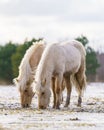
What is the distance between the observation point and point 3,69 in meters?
65.6

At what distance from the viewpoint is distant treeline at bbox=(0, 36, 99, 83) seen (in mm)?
62444

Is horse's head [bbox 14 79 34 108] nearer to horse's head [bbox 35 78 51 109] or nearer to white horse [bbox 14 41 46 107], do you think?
white horse [bbox 14 41 46 107]

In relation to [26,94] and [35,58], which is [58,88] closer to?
[26,94]

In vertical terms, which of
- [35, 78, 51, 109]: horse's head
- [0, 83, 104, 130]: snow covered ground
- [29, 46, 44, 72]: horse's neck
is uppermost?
[29, 46, 44, 72]: horse's neck

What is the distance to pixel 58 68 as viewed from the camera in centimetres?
2014

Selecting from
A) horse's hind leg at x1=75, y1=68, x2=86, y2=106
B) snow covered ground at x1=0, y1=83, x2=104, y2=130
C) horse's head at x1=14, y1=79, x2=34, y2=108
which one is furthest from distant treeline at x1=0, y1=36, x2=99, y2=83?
snow covered ground at x1=0, y1=83, x2=104, y2=130

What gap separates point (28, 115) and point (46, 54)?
3250 mm

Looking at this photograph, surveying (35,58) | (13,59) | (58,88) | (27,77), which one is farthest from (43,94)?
(13,59)

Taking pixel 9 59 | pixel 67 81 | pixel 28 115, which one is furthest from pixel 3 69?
pixel 28 115

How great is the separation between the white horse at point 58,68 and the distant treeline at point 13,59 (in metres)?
35.8

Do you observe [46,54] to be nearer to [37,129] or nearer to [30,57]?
[30,57]

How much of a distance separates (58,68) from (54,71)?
16cm

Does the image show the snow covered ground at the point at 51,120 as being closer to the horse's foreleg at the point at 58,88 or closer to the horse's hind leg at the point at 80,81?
the horse's foreleg at the point at 58,88

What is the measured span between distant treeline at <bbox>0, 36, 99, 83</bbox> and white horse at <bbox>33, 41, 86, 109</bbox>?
117 feet
